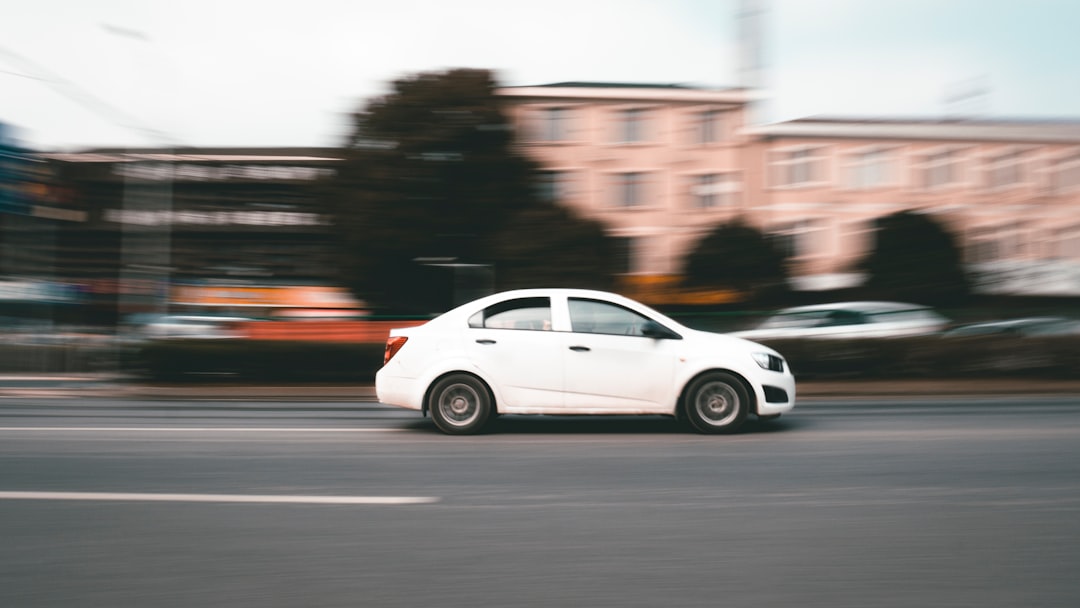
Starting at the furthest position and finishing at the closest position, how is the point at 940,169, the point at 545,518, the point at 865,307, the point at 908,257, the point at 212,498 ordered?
the point at 940,169 → the point at 908,257 → the point at 865,307 → the point at 212,498 → the point at 545,518

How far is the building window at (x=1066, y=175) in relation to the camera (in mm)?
46781

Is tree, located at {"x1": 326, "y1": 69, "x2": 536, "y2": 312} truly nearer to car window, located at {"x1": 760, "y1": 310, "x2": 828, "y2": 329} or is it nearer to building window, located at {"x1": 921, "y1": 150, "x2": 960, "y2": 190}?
car window, located at {"x1": 760, "y1": 310, "x2": 828, "y2": 329}

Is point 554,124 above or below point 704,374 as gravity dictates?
above

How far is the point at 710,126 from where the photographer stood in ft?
152

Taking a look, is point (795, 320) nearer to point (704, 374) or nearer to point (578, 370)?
point (704, 374)

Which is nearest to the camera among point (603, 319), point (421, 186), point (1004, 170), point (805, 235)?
point (603, 319)

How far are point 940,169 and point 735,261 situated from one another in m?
16.7

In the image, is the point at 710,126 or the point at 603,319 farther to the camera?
the point at 710,126

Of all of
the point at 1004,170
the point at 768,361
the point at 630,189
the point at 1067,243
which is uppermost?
the point at 1004,170

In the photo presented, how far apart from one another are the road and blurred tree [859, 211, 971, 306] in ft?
72.7

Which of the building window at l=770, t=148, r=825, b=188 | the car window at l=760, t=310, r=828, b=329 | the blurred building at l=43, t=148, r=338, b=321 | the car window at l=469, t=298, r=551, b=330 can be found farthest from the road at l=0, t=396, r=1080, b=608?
the blurred building at l=43, t=148, r=338, b=321

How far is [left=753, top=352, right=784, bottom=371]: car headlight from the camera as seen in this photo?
31.3 feet

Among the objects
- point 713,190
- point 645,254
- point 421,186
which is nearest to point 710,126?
point 713,190

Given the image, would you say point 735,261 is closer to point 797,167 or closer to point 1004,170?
point 797,167
